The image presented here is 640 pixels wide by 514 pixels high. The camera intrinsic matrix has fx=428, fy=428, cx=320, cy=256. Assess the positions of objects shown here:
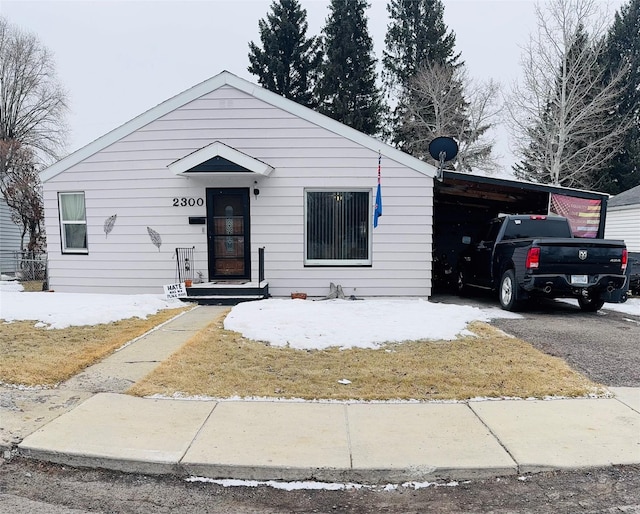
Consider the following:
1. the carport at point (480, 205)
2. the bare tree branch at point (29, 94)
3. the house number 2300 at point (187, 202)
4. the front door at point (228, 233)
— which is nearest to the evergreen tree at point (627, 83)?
the carport at point (480, 205)

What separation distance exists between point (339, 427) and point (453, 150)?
7498mm

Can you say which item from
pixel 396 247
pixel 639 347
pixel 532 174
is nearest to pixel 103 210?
pixel 396 247

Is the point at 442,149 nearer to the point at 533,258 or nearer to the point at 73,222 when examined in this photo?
the point at 533,258

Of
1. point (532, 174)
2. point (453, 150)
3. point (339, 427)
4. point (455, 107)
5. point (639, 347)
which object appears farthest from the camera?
point (455, 107)

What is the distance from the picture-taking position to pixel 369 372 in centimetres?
475

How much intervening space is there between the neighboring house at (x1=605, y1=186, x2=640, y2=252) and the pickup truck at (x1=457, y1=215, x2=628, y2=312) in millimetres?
11328

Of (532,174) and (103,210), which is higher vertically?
(532,174)

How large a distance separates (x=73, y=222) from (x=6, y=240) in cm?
1432

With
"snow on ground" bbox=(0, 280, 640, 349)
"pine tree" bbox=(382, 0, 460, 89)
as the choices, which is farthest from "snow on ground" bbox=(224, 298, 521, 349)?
"pine tree" bbox=(382, 0, 460, 89)

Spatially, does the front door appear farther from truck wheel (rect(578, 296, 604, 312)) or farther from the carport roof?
truck wheel (rect(578, 296, 604, 312))

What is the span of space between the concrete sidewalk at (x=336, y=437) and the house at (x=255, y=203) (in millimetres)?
5702

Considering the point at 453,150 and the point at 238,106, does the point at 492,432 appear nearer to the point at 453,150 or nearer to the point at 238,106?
the point at 453,150

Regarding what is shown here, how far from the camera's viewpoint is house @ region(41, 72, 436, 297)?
962cm

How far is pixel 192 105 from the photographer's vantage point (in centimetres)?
975
